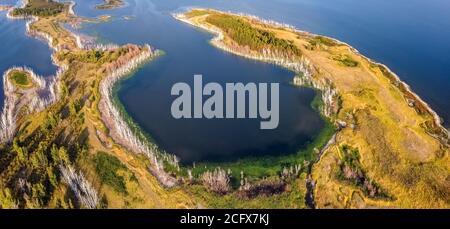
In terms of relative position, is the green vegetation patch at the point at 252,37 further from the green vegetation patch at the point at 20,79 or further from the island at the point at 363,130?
the green vegetation patch at the point at 20,79

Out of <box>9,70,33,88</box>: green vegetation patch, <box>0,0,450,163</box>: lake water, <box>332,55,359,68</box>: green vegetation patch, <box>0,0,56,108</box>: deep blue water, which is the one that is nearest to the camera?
<box>0,0,450,163</box>: lake water

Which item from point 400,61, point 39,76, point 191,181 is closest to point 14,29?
point 39,76

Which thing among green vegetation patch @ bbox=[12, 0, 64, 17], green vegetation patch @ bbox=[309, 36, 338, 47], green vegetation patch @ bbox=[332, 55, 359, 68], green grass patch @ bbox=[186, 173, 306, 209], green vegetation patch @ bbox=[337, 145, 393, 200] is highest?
green vegetation patch @ bbox=[12, 0, 64, 17]

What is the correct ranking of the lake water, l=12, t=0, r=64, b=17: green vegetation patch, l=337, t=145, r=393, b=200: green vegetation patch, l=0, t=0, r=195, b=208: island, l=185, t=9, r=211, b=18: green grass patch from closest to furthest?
1. l=0, t=0, r=195, b=208: island
2. l=337, t=145, r=393, b=200: green vegetation patch
3. the lake water
4. l=185, t=9, r=211, b=18: green grass patch
5. l=12, t=0, r=64, b=17: green vegetation patch

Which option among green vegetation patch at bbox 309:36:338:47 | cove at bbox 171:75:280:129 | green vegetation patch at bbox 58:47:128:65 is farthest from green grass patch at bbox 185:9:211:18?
cove at bbox 171:75:280:129

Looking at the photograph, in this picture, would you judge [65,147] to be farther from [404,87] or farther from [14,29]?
[14,29]

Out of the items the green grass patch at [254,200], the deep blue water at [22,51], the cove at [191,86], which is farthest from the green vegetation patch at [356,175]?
the deep blue water at [22,51]

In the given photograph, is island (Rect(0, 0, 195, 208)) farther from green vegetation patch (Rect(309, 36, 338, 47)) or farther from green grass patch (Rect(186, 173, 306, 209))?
green vegetation patch (Rect(309, 36, 338, 47))
